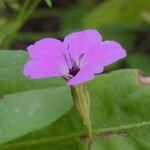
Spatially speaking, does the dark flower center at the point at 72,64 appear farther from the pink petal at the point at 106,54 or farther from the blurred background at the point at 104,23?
the blurred background at the point at 104,23

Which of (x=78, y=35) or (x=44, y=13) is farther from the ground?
(x=78, y=35)

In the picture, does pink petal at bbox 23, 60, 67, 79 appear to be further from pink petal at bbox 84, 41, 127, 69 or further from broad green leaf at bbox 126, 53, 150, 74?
broad green leaf at bbox 126, 53, 150, 74

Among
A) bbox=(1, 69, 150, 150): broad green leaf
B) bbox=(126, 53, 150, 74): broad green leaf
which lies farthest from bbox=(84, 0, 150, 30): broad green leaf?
bbox=(1, 69, 150, 150): broad green leaf

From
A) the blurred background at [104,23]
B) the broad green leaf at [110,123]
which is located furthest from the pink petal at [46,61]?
the blurred background at [104,23]

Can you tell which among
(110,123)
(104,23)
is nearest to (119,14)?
(104,23)

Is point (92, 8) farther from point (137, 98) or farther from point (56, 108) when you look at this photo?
point (56, 108)

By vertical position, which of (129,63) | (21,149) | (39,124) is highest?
(39,124)

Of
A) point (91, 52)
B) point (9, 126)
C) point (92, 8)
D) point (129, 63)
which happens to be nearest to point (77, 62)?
point (91, 52)

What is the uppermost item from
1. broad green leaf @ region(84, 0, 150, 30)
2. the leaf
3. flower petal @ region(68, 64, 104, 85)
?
flower petal @ region(68, 64, 104, 85)
